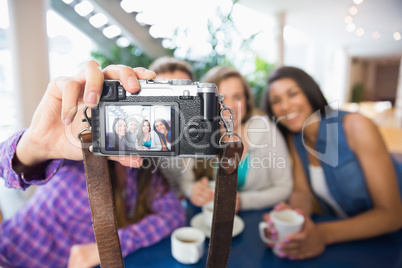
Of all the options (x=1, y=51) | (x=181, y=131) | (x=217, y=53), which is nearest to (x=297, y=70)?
(x=181, y=131)

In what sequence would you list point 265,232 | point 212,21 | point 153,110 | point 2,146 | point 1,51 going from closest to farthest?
point 153,110, point 2,146, point 265,232, point 1,51, point 212,21

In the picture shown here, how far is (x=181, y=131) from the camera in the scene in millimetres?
418

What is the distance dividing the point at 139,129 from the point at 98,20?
111 inches

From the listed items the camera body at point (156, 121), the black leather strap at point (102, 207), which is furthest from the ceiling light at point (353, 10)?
the black leather strap at point (102, 207)

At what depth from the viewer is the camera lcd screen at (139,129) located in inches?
16.1

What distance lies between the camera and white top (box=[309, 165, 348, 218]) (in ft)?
3.54

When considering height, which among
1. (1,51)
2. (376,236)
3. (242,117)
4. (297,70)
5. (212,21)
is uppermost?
(212,21)

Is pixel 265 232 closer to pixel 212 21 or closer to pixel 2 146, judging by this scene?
pixel 2 146

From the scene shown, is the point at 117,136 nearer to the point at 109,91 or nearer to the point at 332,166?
the point at 109,91

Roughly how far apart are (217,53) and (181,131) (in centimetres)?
211

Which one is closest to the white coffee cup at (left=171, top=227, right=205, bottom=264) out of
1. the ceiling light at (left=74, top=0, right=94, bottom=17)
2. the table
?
the table

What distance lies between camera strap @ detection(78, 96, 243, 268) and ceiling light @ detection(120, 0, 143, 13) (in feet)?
7.80

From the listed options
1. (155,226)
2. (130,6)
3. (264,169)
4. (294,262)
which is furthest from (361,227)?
(130,6)

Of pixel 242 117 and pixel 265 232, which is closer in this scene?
pixel 265 232
